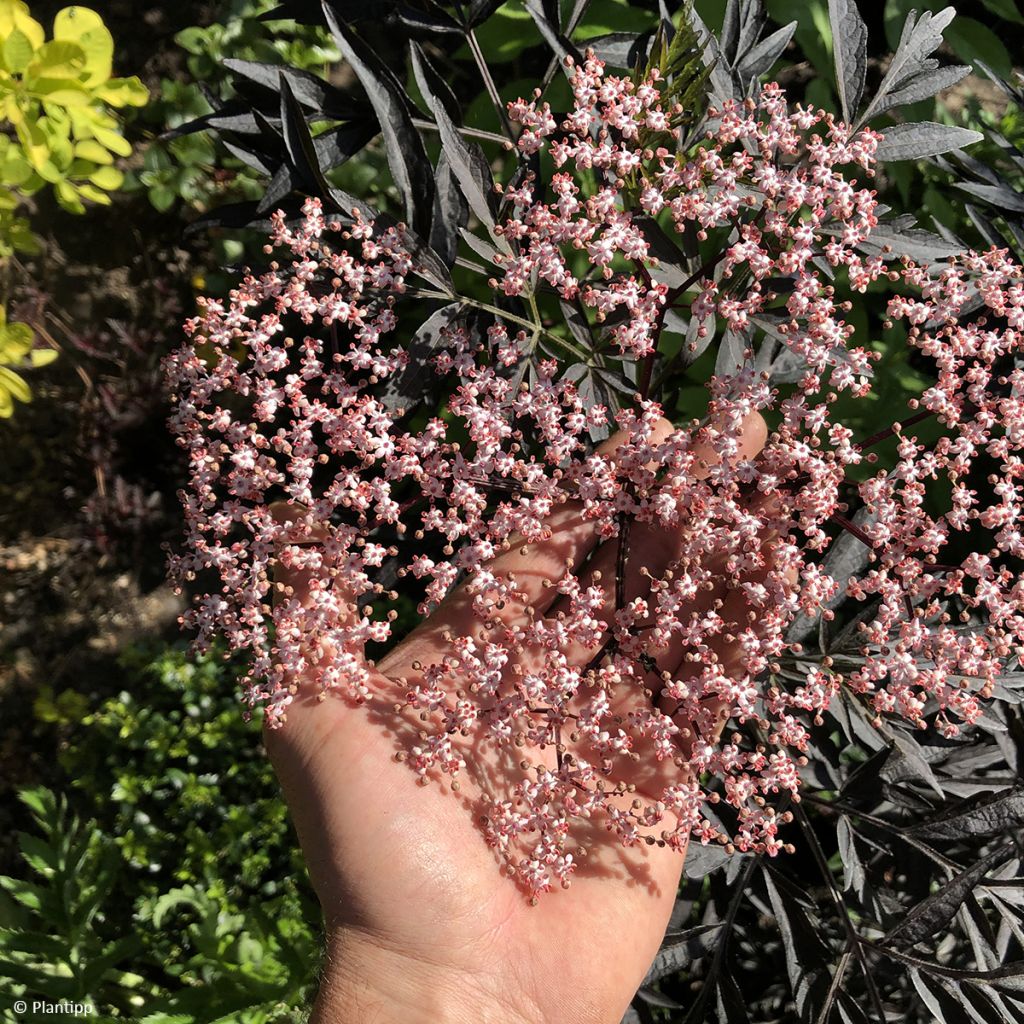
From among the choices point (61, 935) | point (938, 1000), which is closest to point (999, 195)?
point (938, 1000)

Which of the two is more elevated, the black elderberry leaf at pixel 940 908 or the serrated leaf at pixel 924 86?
the serrated leaf at pixel 924 86

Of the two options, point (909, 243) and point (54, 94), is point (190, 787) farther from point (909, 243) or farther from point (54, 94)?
point (909, 243)

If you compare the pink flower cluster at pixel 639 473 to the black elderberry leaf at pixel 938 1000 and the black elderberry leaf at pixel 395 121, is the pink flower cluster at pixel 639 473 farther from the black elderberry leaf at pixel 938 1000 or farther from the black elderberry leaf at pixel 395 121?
the black elderberry leaf at pixel 938 1000

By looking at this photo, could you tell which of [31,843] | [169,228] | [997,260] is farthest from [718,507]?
[169,228]

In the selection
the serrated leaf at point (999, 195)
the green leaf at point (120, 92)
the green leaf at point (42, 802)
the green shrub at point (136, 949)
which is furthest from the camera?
the green leaf at point (42, 802)

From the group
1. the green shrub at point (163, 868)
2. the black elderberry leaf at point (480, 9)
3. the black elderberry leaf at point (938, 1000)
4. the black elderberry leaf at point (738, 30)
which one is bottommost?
the green shrub at point (163, 868)

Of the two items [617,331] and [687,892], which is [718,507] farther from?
[687,892]

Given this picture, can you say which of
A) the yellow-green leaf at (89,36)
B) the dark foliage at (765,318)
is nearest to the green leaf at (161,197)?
the yellow-green leaf at (89,36)

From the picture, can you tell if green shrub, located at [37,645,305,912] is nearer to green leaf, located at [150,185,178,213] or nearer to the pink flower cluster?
the pink flower cluster
